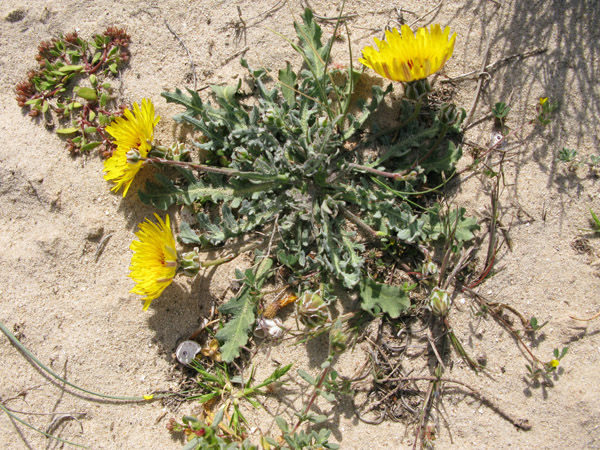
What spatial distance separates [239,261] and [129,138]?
1.07 m

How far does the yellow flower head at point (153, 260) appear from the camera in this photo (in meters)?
2.69

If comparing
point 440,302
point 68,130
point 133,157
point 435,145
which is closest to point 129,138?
point 133,157

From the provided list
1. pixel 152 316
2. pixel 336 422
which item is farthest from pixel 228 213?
pixel 336 422

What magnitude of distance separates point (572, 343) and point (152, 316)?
2.56 m

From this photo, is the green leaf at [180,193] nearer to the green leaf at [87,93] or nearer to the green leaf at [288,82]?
the green leaf at [288,82]

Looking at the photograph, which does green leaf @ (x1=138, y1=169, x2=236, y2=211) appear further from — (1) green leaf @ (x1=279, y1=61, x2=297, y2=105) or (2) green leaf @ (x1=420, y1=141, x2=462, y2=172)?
(2) green leaf @ (x1=420, y1=141, x2=462, y2=172)

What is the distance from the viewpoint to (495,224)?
281 cm

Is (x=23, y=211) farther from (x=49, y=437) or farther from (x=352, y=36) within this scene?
(x=352, y=36)

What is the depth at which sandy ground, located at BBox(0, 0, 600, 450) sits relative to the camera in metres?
2.68

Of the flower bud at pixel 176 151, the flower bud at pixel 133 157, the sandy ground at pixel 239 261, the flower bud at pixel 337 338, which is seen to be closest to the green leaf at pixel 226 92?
the sandy ground at pixel 239 261

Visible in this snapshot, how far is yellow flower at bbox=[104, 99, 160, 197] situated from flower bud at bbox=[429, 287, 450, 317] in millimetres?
1931

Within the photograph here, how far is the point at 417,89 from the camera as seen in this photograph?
8.73ft

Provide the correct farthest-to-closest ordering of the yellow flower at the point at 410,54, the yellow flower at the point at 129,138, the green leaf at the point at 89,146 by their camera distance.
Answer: the green leaf at the point at 89,146 < the yellow flower at the point at 129,138 < the yellow flower at the point at 410,54

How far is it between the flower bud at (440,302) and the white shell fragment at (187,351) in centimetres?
148
